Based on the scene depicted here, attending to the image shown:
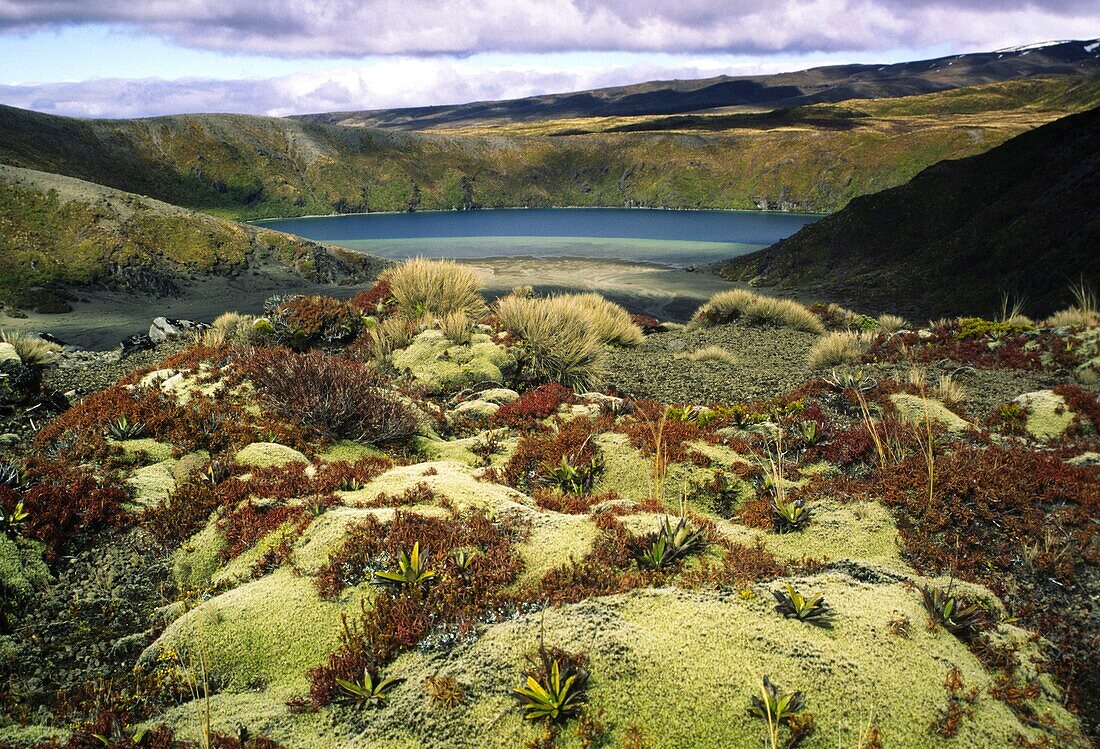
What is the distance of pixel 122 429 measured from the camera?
6.23 metres

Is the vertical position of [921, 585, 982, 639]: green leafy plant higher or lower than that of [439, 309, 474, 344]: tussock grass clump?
lower

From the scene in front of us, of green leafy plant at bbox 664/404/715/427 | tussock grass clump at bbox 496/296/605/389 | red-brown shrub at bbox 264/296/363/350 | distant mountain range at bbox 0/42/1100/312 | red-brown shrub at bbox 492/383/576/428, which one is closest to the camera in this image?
green leafy plant at bbox 664/404/715/427

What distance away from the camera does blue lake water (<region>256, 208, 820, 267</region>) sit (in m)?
57.4

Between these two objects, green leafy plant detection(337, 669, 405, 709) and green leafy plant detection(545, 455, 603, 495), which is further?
green leafy plant detection(545, 455, 603, 495)

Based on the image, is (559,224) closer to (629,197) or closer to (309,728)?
(629,197)

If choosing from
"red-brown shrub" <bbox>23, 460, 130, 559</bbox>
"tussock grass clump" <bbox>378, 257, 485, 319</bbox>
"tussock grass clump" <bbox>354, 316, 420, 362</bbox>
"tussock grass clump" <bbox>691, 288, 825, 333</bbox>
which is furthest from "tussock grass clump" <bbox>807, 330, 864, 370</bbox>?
"red-brown shrub" <bbox>23, 460, 130, 559</bbox>

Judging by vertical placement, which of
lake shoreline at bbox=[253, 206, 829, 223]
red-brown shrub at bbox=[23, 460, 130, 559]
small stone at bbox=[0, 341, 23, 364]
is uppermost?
lake shoreline at bbox=[253, 206, 829, 223]

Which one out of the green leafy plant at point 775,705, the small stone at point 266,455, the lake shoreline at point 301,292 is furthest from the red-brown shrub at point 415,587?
the lake shoreline at point 301,292

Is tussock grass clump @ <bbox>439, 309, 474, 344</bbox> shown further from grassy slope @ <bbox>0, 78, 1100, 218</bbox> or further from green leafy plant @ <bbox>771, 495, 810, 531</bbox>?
grassy slope @ <bbox>0, 78, 1100, 218</bbox>

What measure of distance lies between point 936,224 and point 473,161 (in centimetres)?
10710

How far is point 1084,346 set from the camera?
11.6 metres

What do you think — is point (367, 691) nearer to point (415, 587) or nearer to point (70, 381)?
point (415, 587)

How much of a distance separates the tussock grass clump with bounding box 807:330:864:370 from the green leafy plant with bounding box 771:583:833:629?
1097 centimetres

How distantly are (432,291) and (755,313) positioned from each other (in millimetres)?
12943
